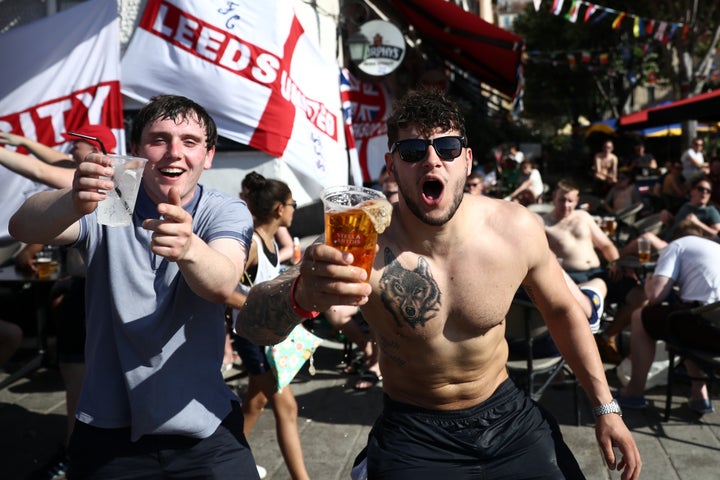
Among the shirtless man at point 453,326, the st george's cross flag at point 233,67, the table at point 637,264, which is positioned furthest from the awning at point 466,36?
the shirtless man at point 453,326

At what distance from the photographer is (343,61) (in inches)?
436

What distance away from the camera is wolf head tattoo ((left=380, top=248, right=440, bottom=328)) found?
8.26 feet

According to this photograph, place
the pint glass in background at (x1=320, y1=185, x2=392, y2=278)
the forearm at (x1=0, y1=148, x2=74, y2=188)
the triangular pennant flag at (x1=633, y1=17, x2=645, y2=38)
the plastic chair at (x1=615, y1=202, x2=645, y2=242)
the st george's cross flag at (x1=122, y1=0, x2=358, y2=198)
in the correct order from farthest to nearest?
the triangular pennant flag at (x1=633, y1=17, x2=645, y2=38) < the plastic chair at (x1=615, y1=202, x2=645, y2=242) < the st george's cross flag at (x1=122, y1=0, x2=358, y2=198) < the forearm at (x1=0, y1=148, x2=74, y2=188) < the pint glass in background at (x1=320, y1=185, x2=392, y2=278)

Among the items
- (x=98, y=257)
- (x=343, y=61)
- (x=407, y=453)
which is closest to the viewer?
(x=98, y=257)

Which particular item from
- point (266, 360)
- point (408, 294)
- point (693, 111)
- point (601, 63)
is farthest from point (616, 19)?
point (408, 294)

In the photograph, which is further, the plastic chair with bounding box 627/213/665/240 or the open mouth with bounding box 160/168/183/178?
the plastic chair with bounding box 627/213/665/240

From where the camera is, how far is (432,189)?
8.23 feet

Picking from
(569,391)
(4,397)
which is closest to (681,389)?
(569,391)

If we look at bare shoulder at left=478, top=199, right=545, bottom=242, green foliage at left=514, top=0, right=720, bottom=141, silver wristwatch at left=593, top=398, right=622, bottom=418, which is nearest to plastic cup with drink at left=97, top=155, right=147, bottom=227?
bare shoulder at left=478, top=199, right=545, bottom=242

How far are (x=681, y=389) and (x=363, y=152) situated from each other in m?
6.91

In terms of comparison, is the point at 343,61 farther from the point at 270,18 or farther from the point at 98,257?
the point at 98,257

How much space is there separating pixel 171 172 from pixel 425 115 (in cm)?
93

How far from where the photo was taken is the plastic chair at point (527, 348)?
4.73 metres

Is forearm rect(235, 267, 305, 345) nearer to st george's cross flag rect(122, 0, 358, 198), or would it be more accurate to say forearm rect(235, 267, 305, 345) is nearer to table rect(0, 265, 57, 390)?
table rect(0, 265, 57, 390)
